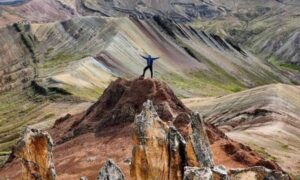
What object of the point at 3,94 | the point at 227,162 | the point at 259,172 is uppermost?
the point at 259,172

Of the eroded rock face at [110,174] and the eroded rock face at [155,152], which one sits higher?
the eroded rock face at [155,152]

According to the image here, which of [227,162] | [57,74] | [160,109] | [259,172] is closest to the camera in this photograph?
[259,172]

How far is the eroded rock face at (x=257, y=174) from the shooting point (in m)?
28.5

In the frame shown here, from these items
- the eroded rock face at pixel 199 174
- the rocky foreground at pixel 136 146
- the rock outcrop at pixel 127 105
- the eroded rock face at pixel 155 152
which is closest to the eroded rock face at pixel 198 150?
the rocky foreground at pixel 136 146

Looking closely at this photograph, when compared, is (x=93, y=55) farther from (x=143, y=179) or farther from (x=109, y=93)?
(x=143, y=179)

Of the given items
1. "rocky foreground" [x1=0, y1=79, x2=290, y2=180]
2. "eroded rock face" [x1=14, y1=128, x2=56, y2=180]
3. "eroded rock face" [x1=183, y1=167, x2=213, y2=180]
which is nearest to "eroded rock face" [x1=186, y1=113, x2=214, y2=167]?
"rocky foreground" [x1=0, y1=79, x2=290, y2=180]

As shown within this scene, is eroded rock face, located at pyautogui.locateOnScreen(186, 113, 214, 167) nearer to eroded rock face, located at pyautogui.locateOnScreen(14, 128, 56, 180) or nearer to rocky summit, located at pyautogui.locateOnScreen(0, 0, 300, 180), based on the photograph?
rocky summit, located at pyautogui.locateOnScreen(0, 0, 300, 180)

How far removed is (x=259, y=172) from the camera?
29234 mm

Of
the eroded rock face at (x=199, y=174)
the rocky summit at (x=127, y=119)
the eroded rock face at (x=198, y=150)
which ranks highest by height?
the eroded rock face at (x=199, y=174)

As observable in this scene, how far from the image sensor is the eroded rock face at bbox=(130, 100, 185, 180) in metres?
33.2

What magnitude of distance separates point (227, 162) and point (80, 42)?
147 m

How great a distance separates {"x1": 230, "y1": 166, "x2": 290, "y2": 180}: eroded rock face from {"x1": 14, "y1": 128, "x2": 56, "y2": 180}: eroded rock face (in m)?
9.64

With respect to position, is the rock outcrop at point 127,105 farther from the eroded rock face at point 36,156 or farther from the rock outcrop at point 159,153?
the eroded rock face at point 36,156

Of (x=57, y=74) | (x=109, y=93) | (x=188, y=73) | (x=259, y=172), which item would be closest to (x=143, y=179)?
(x=259, y=172)
